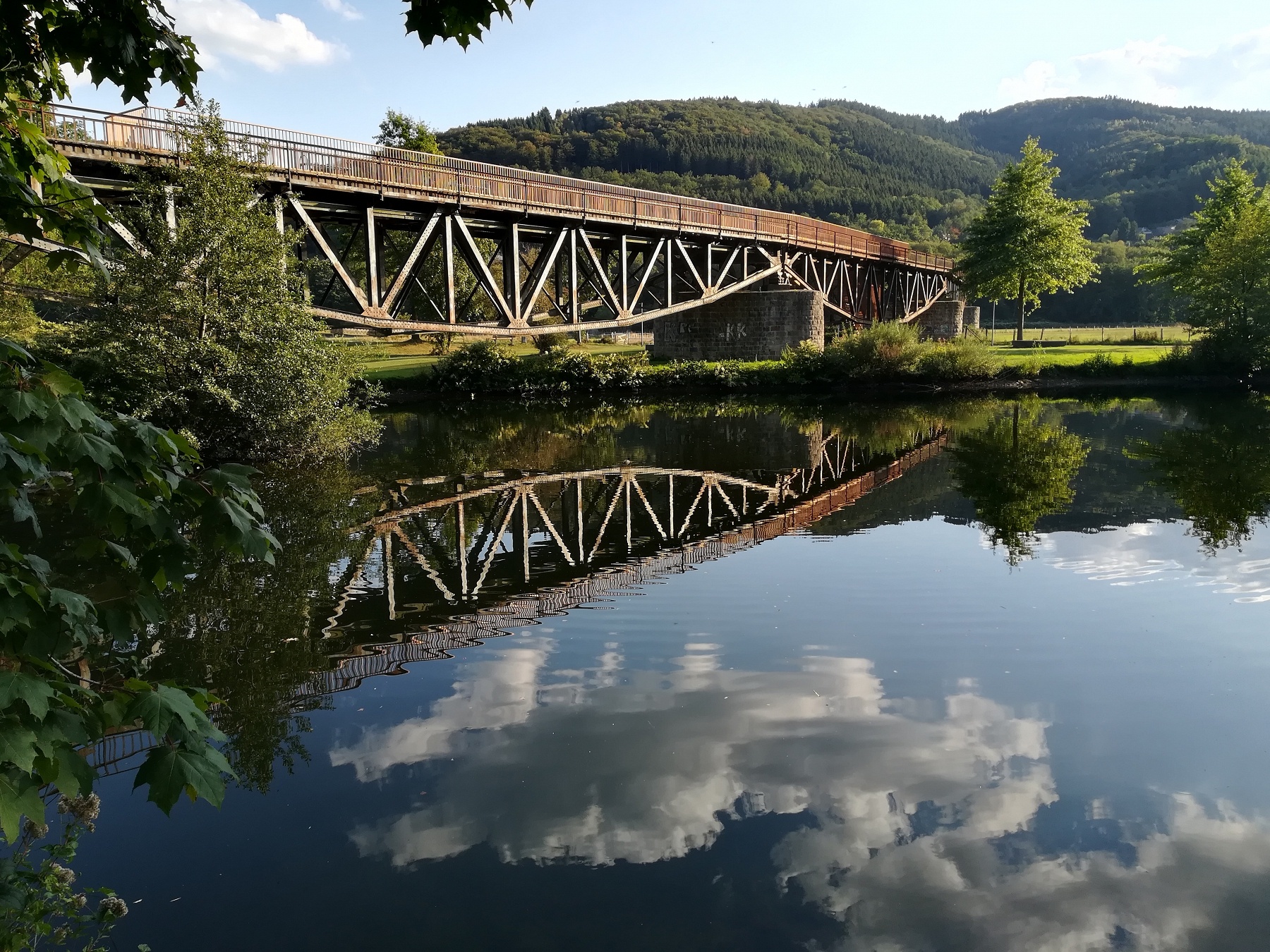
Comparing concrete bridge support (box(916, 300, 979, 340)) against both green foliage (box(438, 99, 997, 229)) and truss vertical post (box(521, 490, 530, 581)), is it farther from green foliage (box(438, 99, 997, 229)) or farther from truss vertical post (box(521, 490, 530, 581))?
green foliage (box(438, 99, 997, 229))

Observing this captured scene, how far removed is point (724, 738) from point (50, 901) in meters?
4.62

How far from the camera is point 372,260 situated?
24109 mm

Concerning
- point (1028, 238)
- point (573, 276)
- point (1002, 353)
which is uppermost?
point (1028, 238)

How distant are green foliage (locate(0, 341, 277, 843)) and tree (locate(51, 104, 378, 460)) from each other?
16429 mm

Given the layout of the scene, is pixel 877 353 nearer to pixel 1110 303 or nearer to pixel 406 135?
pixel 406 135

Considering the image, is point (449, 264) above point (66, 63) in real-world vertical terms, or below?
above

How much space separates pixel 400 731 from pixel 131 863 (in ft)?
7.31

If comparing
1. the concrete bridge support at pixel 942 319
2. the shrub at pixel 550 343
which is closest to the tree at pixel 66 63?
the shrub at pixel 550 343

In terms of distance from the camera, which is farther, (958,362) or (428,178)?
(958,362)

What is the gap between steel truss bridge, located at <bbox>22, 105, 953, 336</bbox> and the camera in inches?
830

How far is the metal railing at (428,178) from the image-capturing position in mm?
19109

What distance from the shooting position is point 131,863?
591 cm

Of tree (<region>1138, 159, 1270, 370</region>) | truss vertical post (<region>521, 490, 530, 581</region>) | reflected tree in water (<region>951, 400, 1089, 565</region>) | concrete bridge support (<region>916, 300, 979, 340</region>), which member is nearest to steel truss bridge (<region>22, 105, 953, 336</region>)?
truss vertical post (<region>521, 490, 530, 581</region>)

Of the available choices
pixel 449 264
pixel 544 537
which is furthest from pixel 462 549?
pixel 449 264
